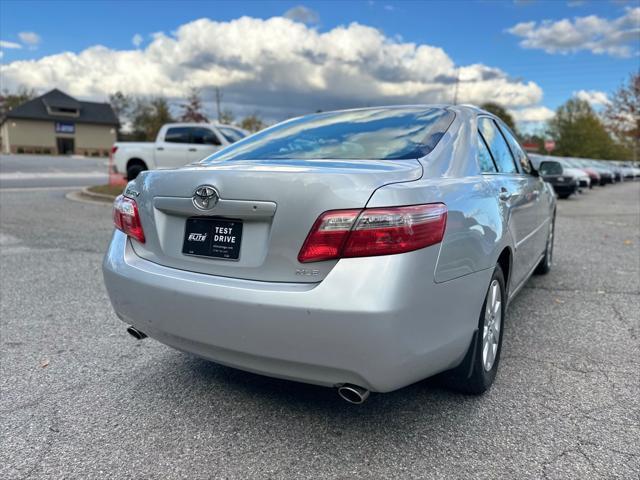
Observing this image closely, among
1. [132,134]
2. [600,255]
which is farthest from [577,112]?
[600,255]

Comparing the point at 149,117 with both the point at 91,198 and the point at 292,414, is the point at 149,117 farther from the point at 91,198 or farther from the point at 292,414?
the point at 292,414

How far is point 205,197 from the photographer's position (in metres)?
2.35

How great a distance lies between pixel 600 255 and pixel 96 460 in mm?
6743

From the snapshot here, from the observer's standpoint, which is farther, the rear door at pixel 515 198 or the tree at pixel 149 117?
the tree at pixel 149 117

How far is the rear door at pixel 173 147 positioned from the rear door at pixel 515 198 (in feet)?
36.2

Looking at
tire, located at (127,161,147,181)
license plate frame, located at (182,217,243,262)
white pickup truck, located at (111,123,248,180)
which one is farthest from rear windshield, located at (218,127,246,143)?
license plate frame, located at (182,217,243,262)

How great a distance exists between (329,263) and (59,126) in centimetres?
7613

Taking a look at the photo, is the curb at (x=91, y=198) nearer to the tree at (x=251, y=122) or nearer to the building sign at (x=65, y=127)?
the tree at (x=251, y=122)

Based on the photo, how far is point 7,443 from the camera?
2398 mm

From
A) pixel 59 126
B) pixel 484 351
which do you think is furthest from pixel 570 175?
pixel 59 126

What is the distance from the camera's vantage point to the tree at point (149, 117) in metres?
52.4

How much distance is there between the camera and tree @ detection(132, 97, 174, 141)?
172ft

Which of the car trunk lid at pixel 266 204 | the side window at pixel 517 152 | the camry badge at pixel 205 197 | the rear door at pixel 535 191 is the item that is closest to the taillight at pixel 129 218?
the car trunk lid at pixel 266 204

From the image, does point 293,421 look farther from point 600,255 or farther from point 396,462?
point 600,255
